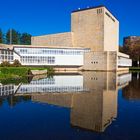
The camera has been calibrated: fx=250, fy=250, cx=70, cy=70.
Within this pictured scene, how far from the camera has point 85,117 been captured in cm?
988

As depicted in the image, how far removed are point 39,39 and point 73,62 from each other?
29173mm

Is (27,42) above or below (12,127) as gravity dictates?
above

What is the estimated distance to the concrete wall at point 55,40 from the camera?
8144cm

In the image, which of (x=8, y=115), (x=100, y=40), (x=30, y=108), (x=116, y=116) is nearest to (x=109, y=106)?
(x=116, y=116)

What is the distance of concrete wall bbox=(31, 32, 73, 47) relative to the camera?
3206 inches

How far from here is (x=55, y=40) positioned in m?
86.5

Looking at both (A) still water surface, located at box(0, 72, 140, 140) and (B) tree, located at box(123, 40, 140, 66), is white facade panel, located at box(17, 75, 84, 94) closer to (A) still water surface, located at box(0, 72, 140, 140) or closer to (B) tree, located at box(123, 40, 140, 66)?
(A) still water surface, located at box(0, 72, 140, 140)

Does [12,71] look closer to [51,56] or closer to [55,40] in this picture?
[51,56]

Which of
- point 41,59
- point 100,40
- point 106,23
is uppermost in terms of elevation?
point 106,23

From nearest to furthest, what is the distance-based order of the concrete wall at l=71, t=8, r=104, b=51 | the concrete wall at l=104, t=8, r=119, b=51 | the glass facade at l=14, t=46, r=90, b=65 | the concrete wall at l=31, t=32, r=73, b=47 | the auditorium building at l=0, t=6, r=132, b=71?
Answer: the glass facade at l=14, t=46, r=90, b=65 < the auditorium building at l=0, t=6, r=132, b=71 < the concrete wall at l=71, t=8, r=104, b=51 < the concrete wall at l=104, t=8, r=119, b=51 < the concrete wall at l=31, t=32, r=73, b=47

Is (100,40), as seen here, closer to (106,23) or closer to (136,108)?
(106,23)

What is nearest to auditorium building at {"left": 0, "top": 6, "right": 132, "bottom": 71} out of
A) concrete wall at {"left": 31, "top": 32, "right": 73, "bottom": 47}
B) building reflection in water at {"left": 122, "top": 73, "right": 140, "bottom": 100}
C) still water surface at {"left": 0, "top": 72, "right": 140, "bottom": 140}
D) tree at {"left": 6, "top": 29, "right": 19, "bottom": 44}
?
concrete wall at {"left": 31, "top": 32, "right": 73, "bottom": 47}

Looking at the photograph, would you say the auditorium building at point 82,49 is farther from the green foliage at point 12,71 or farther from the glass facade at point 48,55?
the green foliage at point 12,71

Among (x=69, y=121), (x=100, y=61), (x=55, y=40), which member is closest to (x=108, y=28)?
(x=100, y=61)
